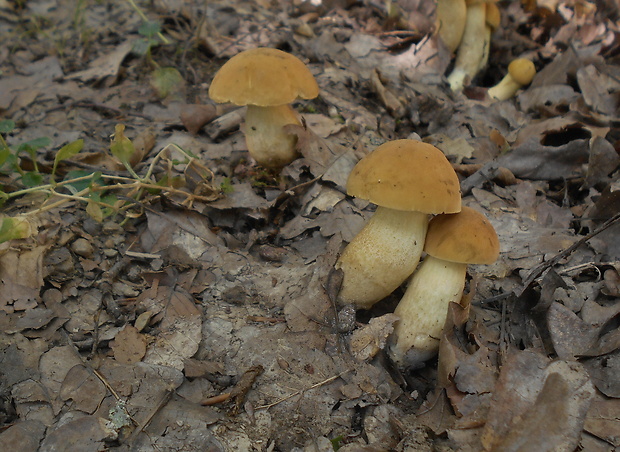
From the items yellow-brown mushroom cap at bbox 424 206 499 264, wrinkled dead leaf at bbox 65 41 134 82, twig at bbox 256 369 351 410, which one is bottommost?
twig at bbox 256 369 351 410

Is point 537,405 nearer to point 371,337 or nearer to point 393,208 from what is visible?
point 371,337

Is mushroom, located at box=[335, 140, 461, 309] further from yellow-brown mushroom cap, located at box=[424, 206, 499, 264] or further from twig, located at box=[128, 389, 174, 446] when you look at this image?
twig, located at box=[128, 389, 174, 446]

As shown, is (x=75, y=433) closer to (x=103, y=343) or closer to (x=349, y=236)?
(x=103, y=343)

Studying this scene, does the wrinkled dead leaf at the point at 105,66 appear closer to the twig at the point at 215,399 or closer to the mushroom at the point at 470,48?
the mushroom at the point at 470,48

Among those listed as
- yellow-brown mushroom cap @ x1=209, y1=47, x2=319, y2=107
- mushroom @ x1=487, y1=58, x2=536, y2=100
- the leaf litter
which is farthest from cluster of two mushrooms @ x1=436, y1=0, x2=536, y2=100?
yellow-brown mushroom cap @ x1=209, y1=47, x2=319, y2=107

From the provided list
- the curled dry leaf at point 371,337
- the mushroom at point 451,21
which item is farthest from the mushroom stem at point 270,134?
the mushroom at point 451,21

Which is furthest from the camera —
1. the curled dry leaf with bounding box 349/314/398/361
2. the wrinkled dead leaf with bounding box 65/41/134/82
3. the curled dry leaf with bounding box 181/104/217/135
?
the wrinkled dead leaf with bounding box 65/41/134/82

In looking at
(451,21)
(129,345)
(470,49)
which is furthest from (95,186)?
(470,49)
